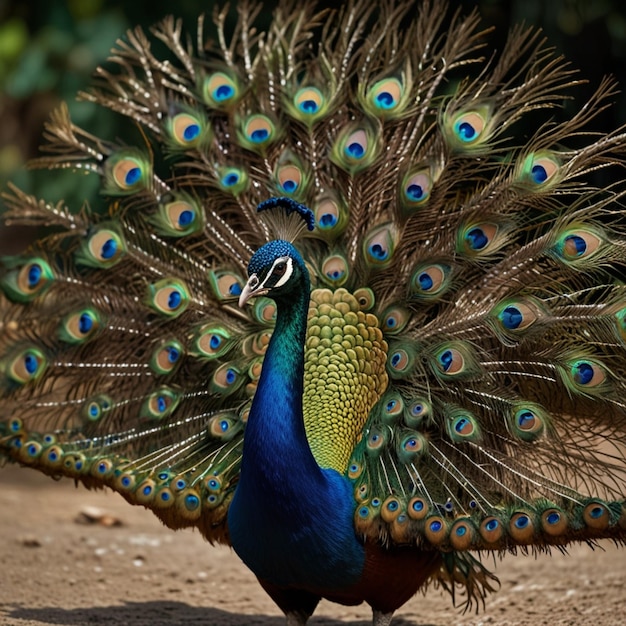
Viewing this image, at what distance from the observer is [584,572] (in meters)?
6.50

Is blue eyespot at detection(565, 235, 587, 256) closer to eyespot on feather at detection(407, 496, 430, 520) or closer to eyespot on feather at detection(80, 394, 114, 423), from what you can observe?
eyespot on feather at detection(407, 496, 430, 520)

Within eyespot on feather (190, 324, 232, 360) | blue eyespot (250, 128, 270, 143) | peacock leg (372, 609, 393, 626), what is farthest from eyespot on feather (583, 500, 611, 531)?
blue eyespot (250, 128, 270, 143)

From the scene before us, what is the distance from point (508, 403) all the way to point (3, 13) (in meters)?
8.62

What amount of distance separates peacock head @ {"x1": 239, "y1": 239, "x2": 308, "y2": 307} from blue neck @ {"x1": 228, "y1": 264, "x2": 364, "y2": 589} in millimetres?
54

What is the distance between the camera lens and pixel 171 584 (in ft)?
20.4

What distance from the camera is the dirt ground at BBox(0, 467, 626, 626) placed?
17.9ft

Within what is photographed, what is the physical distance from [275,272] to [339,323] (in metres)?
0.72

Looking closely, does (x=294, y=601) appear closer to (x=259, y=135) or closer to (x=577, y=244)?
(x=577, y=244)

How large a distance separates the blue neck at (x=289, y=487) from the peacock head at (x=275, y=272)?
2.1 inches

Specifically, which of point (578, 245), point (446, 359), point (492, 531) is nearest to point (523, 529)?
point (492, 531)

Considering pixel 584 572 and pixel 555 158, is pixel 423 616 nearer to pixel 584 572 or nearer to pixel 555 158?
pixel 584 572

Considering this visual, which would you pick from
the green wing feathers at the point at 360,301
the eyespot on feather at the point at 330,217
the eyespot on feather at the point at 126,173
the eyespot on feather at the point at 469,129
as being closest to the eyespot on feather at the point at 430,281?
the green wing feathers at the point at 360,301

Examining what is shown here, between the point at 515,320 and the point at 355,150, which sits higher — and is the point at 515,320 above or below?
below

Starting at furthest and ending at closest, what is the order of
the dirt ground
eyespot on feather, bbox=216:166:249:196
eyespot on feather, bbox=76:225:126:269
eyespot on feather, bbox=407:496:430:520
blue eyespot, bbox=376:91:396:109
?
the dirt ground → eyespot on feather, bbox=76:225:126:269 → eyespot on feather, bbox=216:166:249:196 → blue eyespot, bbox=376:91:396:109 → eyespot on feather, bbox=407:496:430:520
